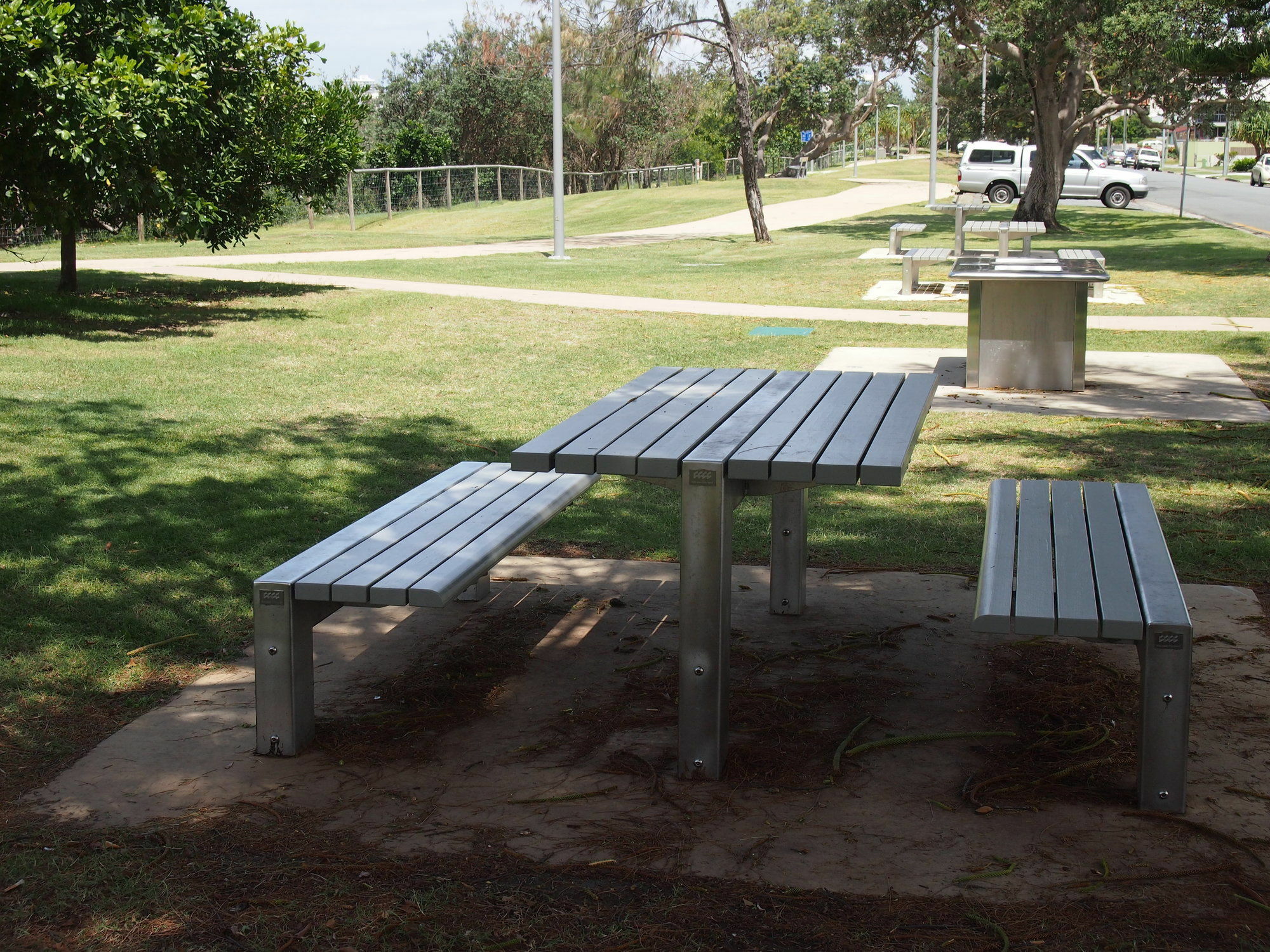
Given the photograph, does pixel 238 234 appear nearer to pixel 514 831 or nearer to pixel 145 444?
pixel 145 444

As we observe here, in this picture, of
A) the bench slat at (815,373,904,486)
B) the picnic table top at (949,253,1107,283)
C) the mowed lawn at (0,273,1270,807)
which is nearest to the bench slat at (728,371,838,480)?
the bench slat at (815,373,904,486)

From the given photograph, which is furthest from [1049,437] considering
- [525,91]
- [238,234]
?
[525,91]

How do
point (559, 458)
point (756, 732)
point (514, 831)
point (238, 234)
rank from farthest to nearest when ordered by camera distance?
point (238, 234) → point (756, 732) → point (559, 458) → point (514, 831)

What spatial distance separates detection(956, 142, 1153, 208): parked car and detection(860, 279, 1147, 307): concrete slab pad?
66.3ft

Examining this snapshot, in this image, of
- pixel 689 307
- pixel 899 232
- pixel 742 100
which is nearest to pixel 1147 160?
pixel 742 100

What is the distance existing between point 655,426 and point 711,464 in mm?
534

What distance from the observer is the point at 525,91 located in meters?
51.6

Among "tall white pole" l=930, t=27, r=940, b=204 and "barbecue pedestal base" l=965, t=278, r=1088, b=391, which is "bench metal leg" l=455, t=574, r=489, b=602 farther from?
"tall white pole" l=930, t=27, r=940, b=204

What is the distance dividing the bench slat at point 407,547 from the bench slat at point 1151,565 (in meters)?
2.14

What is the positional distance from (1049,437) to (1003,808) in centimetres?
508

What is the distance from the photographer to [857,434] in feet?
12.3

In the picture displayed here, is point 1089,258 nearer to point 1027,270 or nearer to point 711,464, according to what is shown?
point 1027,270

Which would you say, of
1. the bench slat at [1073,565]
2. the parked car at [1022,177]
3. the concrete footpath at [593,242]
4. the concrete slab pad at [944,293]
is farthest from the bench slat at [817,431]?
the parked car at [1022,177]

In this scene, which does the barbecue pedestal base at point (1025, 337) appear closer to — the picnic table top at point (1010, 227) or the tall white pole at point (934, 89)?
the picnic table top at point (1010, 227)
